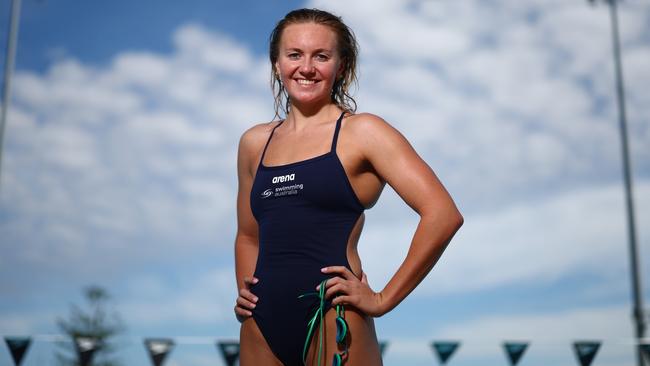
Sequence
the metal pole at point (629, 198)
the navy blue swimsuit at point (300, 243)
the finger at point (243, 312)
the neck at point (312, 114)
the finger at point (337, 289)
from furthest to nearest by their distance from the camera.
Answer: the metal pole at point (629, 198) → the neck at point (312, 114) → the finger at point (243, 312) → the navy blue swimsuit at point (300, 243) → the finger at point (337, 289)

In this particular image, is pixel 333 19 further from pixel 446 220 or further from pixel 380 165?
pixel 446 220

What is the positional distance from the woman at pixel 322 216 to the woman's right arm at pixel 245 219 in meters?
0.05

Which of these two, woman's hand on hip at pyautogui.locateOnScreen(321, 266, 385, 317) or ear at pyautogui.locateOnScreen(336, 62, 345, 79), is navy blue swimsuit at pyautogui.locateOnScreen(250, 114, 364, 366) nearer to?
woman's hand on hip at pyautogui.locateOnScreen(321, 266, 385, 317)

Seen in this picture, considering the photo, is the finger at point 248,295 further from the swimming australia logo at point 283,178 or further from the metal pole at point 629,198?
the metal pole at point 629,198

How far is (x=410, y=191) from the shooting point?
234cm

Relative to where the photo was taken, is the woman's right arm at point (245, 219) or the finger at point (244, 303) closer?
the finger at point (244, 303)

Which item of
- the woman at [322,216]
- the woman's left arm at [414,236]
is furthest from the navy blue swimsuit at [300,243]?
the woman's left arm at [414,236]

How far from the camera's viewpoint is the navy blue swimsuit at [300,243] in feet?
7.73

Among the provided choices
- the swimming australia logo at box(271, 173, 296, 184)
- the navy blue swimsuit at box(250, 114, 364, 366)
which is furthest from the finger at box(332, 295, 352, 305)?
the swimming australia logo at box(271, 173, 296, 184)

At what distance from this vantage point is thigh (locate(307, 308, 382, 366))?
2287mm

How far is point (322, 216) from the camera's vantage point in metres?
2.38

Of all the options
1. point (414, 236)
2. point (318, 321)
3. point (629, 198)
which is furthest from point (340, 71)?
point (629, 198)

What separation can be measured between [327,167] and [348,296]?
0.45 metres

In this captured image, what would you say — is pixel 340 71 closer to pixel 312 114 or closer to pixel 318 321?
pixel 312 114
